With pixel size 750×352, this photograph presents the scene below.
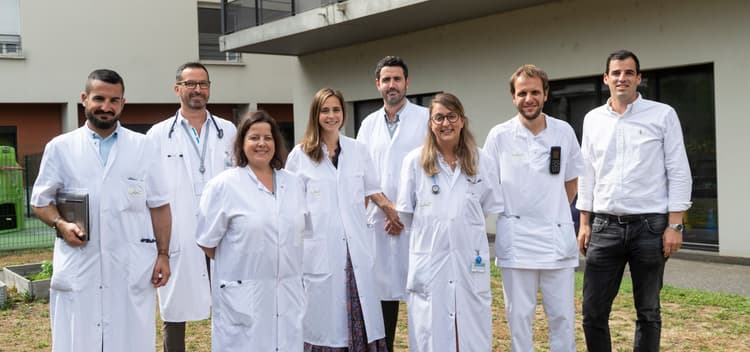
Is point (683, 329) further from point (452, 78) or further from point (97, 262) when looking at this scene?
point (452, 78)

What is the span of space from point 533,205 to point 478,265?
20.8 inches

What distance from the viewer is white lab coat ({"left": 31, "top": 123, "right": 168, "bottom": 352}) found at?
12.3 feet

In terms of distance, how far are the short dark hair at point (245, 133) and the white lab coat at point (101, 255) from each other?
570 millimetres

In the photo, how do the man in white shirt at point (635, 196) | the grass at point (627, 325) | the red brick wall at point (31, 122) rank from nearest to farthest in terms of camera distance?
the man in white shirt at point (635, 196) → the grass at point (627, 325) → the red brick wall at point (31, 122)

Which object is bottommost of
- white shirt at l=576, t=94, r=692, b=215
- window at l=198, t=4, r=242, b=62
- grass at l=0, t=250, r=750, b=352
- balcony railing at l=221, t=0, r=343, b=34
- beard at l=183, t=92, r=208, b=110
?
grass at l=0, t=250, r=750, b=352

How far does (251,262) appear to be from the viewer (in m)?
3.81

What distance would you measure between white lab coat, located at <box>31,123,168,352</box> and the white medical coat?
218 centimetres

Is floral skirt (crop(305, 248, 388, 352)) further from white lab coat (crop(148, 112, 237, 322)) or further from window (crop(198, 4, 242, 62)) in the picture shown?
window (crop(198, 4, 242, 62))

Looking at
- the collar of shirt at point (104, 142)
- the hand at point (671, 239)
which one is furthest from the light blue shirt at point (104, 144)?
the hand at point (671, 239)

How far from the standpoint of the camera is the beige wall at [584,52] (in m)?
8.96

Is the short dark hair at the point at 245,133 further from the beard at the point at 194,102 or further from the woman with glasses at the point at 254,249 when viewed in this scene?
the beard at the point at 194,102

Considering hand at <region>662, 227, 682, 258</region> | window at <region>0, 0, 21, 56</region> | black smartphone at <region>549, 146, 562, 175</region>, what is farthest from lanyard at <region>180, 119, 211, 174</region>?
window at <region>0, 0, 21, 56</region>

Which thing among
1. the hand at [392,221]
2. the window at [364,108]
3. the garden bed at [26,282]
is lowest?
the garden bed at [26,282]

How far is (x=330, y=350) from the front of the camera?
4648mm
